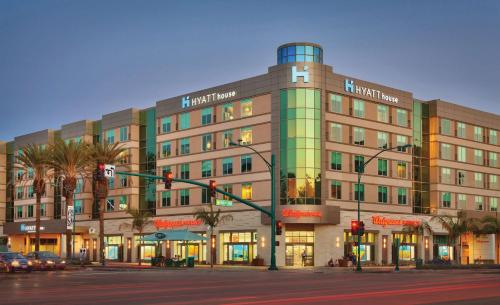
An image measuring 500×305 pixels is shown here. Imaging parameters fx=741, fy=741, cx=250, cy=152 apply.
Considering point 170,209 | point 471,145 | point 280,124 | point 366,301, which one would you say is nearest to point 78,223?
point 170,209

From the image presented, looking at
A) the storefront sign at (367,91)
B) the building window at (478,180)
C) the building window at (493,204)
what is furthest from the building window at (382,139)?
the building window at (493,204)

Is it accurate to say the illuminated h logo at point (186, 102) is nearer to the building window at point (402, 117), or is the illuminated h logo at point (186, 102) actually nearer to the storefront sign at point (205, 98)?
the storefront sign at point (205, 98)

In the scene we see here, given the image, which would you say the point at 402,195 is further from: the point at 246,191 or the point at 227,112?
the point at 227,112

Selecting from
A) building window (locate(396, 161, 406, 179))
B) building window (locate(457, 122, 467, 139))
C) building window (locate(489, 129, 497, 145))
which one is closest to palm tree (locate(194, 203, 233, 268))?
building window (locate(396, 161, 406, 179))

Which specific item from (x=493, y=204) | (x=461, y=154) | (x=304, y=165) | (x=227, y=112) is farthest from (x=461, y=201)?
(x=227, y=112)

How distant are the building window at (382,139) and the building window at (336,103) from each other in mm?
7081

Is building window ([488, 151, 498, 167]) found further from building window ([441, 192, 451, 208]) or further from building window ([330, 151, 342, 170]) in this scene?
building window ([330, 151, 342, 170])

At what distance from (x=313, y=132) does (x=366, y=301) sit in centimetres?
5390

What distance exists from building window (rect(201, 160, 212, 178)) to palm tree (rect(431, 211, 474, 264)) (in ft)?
89.1

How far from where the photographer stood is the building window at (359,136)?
81.5 m

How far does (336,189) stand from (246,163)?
10204 mm

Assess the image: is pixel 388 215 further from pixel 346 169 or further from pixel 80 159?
pixel 80 159

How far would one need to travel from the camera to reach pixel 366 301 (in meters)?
23.3

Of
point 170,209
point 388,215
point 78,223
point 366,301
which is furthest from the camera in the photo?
point 78,223
